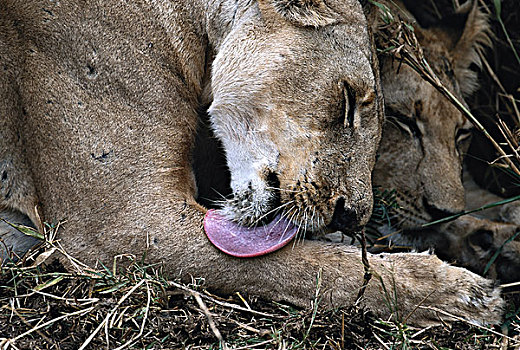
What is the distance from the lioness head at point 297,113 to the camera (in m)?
2.46

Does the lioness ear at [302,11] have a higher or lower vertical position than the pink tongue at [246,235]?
higher

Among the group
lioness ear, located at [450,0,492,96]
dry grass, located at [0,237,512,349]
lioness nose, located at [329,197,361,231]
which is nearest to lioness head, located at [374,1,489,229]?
lioness ear, located at [450,0,492,96]

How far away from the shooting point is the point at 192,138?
269cm

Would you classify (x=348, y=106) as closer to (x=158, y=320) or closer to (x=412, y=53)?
(x=412, y=53)

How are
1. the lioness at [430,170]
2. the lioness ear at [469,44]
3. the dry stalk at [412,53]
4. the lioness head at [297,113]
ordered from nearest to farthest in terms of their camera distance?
the lioness head at [297,113]
the dry stalk at [412,53]
the lioness at [430,170]
the lioness ear at [469,44]

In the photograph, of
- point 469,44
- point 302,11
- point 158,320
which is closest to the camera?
point 158,320

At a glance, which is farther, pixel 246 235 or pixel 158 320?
pixel 246 235

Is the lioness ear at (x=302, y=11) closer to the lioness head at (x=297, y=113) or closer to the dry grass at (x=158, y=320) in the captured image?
the lioness head at (x=297, y=113)

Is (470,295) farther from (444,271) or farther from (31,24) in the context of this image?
(31,24)

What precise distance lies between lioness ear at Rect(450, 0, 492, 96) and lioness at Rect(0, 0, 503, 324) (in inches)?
54.8

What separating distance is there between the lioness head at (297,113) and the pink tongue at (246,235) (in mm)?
44

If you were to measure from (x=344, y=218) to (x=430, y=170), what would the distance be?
3.31 ft

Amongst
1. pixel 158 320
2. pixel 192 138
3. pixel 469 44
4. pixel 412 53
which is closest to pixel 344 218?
pixel 192 138

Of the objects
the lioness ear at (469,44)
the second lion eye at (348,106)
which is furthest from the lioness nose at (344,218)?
the lioness ear at (469,44)
